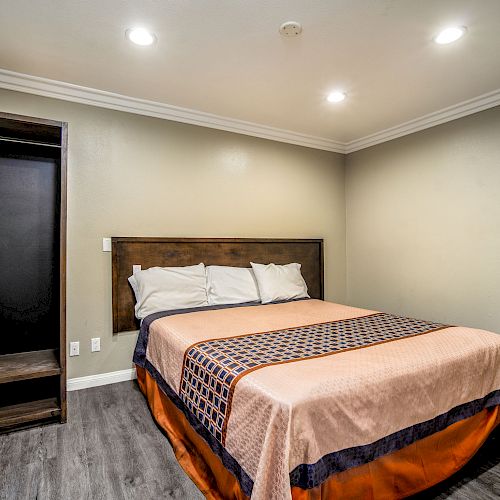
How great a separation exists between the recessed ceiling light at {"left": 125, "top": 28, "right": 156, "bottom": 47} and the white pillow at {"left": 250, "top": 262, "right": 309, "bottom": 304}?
2132mm

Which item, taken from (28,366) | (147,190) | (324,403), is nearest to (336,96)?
(147,190)

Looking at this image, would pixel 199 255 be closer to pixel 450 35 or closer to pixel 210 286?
pixel 210 286

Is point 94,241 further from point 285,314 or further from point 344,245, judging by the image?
point 344,245

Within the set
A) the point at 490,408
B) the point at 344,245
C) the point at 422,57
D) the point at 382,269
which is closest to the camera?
the point at 490,408

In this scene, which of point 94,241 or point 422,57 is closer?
point 422,57

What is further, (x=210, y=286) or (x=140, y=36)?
(x=210, y=286)

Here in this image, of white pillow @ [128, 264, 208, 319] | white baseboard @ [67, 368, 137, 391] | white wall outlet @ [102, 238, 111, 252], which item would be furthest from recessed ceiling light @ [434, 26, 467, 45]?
white baseboard @ [67, 368, 137, 391]

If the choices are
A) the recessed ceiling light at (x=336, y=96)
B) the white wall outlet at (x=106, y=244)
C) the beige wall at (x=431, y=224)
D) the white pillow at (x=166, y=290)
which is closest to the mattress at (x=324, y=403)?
the white pillow at (x=166, y=290)

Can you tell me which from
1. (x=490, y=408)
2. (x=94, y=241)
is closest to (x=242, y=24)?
(x=94, y=241)

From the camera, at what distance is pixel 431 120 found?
349 cm

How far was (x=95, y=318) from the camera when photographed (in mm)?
2988

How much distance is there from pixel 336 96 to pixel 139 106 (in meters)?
1.76

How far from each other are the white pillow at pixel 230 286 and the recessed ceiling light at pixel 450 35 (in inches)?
93.4

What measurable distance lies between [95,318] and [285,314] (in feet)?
5.29
